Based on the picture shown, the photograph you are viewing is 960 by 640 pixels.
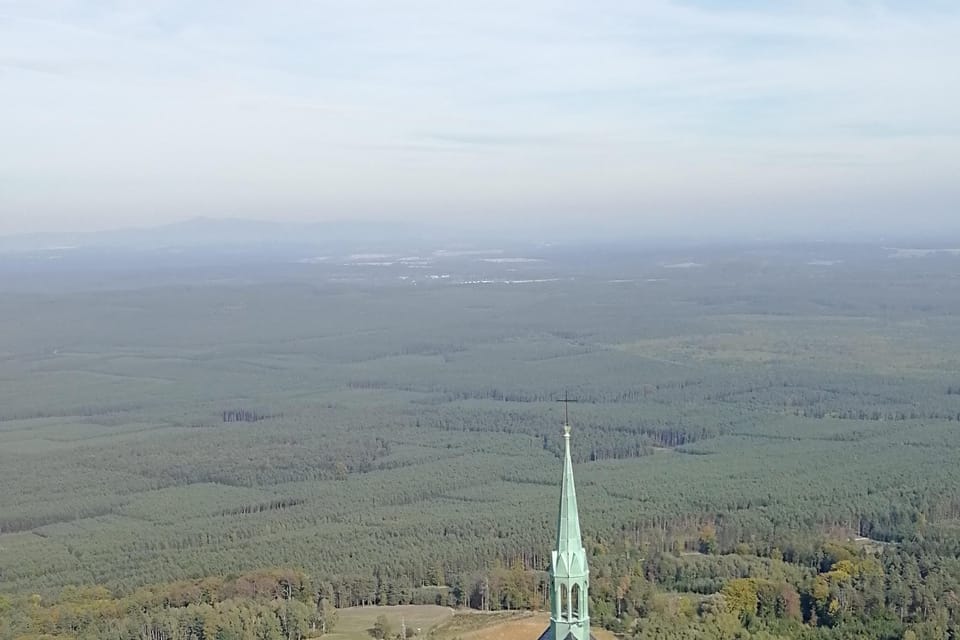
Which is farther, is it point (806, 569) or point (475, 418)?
point (475, 418)

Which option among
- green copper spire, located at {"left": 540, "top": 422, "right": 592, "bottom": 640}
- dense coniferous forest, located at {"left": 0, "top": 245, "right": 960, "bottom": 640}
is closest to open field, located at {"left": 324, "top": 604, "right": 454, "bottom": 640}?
dense coniferous forest, located at {"left": 0, "top": 245, "right": 960, "bottom": 640}

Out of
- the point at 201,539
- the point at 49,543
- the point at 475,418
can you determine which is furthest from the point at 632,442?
the point at 49,543

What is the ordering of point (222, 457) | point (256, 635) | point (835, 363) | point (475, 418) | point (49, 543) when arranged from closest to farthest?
point (256, 635)
point (49, 543)
point (222, 457)
point (475, 418)
point (835, 363)

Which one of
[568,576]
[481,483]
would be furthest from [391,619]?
[568,576]

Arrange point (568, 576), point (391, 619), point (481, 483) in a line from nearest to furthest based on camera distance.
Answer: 1. point (568, 576)
2. point (391, 619)
3. point (481, 483)

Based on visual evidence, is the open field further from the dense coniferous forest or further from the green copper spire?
the green copper spire

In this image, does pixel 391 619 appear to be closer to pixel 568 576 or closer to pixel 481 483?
pixel 481 483

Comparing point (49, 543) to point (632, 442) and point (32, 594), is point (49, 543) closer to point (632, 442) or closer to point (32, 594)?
point (32, 594)
